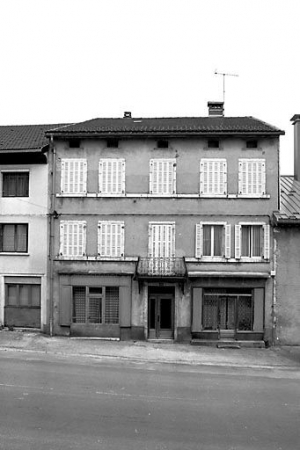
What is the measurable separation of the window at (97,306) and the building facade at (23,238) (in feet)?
5.06

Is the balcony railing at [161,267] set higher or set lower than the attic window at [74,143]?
lower

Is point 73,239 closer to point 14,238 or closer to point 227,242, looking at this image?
point 14,238

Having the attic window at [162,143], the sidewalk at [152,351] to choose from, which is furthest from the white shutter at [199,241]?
the sidewalk at [152,351]

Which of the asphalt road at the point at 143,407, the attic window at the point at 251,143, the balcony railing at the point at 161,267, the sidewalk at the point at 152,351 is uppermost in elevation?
the attic window at the point at 251,143

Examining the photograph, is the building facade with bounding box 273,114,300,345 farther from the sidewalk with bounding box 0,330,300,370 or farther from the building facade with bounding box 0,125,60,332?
the building facade with bounding box 0,125,60,332

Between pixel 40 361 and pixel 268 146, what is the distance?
530 inches

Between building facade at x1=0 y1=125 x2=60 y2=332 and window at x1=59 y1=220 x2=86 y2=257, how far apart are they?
2.88 ft

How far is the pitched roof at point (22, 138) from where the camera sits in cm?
2141

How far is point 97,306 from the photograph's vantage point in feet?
70.2

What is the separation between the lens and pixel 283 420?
431 inches

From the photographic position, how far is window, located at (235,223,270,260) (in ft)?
68.6

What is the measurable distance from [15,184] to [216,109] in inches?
451

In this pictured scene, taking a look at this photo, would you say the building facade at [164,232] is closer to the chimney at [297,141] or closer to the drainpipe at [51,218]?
the drainpipe at [51,218]

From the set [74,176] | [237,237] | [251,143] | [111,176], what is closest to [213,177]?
[251,143]
